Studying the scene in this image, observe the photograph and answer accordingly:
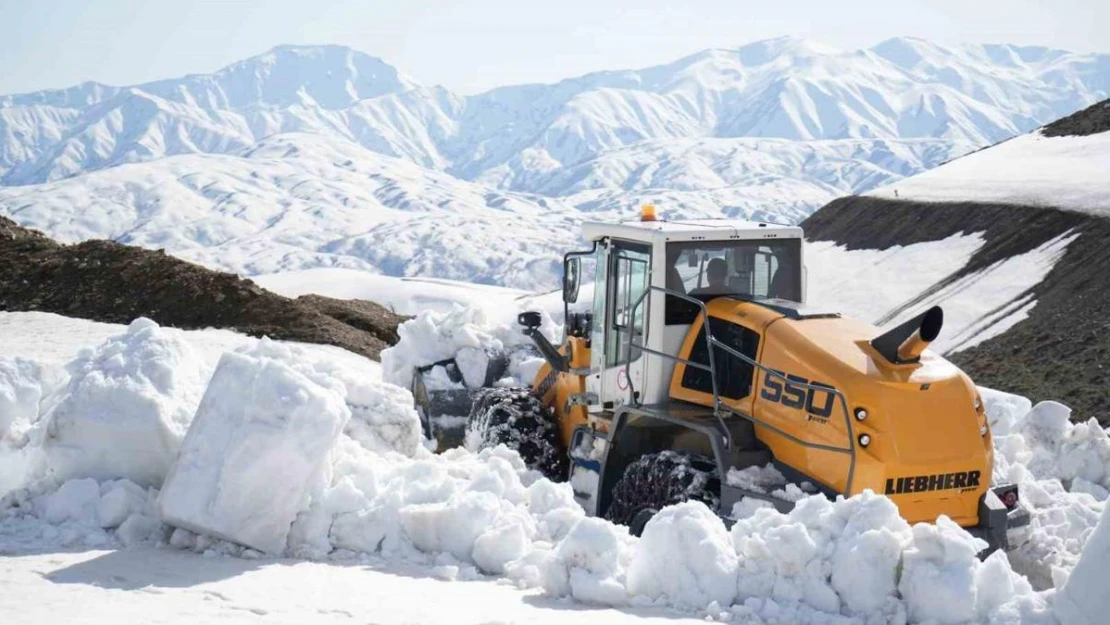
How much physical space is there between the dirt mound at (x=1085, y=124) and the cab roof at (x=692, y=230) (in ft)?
150

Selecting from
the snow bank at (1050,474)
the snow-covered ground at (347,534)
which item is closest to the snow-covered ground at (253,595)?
the snow-covered ground at (347,534)

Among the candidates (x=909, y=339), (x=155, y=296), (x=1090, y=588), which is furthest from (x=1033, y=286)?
(x=1090, y=588)

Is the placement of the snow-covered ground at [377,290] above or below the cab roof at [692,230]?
below

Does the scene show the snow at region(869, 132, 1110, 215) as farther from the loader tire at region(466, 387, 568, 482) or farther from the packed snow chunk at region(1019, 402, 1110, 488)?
the loader tire at region(466, 387, 568, 482)

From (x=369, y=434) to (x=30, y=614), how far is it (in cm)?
446

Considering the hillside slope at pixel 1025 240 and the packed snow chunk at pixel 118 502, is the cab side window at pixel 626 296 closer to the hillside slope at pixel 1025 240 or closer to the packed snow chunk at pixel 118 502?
the packed snow chunk at pixel 118 502

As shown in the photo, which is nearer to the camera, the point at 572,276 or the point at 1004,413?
the point at 572,276

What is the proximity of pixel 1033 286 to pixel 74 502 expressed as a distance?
29.0m

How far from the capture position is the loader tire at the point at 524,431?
12.3m

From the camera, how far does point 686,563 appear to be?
7984 millimetres

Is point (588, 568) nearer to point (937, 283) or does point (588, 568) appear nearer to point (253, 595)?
point (253, 595)

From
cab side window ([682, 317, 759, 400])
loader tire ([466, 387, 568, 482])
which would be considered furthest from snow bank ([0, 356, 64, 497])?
cab side window ([682, 317, 759, 400])

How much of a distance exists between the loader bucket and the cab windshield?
4426 mm

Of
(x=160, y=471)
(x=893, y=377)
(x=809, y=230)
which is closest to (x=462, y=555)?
(x=160, y=471)
